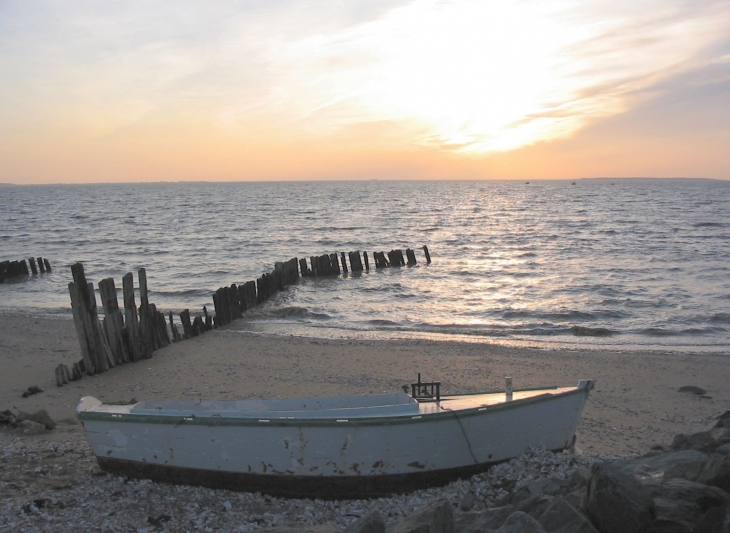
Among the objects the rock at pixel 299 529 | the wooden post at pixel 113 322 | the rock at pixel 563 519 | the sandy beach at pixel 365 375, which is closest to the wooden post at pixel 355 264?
the sandy beach at pixel 365 375

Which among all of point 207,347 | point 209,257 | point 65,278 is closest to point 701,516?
point 207,347

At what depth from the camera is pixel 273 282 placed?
23.5 meters

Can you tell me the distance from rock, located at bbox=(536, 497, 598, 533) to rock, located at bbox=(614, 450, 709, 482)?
2.85 ft

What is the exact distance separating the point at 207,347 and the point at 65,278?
1762cm

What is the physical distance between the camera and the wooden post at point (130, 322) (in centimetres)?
1368

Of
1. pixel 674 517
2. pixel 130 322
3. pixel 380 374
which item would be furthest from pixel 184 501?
pixel 130 322

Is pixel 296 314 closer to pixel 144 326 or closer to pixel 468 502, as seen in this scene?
pixel 144 326

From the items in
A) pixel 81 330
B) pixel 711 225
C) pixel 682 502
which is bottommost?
pixel 711 225

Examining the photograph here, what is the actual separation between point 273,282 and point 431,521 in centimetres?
1894

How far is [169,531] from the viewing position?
21.5 ft

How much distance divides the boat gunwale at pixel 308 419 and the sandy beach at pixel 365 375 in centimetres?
103

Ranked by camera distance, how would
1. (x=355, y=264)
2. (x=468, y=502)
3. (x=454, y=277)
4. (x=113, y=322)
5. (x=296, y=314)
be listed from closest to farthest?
(x=468, y=502), (x=113, y=322), (x=296, y=314), (x=454, y=277), (x=355, y=264)

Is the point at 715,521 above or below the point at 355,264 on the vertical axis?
above

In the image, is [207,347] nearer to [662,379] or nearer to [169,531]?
[169,531]
